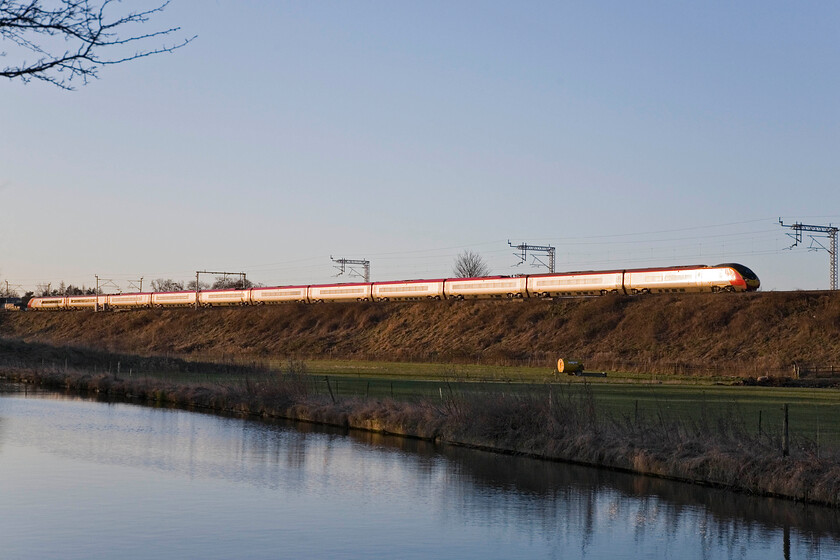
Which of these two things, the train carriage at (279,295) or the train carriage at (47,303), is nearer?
the train carriage at (279,295)

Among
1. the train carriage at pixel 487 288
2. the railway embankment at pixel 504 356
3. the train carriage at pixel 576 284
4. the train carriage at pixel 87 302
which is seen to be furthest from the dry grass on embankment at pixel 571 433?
the train carriage at pixel 87 302

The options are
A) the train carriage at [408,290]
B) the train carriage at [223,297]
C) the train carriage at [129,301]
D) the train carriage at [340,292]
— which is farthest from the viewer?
the train carriage at [129,301]

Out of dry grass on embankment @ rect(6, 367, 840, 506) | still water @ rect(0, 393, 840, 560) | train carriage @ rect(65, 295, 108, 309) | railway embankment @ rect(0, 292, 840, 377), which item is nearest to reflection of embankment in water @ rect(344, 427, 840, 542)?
still water @ rect(0, 393, 840, 560)

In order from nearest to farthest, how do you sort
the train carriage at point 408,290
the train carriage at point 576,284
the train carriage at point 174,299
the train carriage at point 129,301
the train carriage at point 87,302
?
1. the train carriage at point 576,284
2. the train carriage at point 408,290
3. the train carriage at point 174,299
4. the train carriage at point 129,301
5. the train carriage at point 87,302

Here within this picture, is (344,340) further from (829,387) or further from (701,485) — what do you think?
(701,485)

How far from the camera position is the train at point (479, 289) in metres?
67.4

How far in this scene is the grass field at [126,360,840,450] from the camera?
88.6 ft

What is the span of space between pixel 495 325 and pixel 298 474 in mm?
60668

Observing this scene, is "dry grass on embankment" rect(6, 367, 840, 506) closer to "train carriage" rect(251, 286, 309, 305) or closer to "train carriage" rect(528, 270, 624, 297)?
"train carriage" rect(528, 270, 624, 297)

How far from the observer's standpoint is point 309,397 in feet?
114

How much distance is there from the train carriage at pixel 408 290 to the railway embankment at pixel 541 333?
1.04 metres

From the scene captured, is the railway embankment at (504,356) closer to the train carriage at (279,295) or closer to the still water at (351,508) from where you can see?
the still water at (351,508)

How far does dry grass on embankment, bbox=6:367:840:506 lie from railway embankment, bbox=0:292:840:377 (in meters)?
27.1

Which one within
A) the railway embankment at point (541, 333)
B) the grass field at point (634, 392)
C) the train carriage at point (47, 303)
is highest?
the train carriage at point (47, 303)
